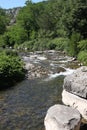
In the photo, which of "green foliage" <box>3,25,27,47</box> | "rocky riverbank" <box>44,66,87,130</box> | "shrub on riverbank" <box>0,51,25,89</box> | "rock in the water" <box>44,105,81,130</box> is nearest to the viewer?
"rock in the water" <box>44,105,81,130</box>

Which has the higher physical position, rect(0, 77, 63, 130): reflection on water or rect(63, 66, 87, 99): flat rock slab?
rect(63, 66, 87, 99): flat rock slab

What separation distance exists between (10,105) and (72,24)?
3189cm

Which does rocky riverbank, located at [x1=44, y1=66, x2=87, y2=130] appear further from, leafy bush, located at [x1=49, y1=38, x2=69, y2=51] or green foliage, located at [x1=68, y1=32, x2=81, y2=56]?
leafy bush, located at [x1=49, y1=38, x2=69, y2=51]

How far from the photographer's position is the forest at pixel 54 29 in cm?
4301

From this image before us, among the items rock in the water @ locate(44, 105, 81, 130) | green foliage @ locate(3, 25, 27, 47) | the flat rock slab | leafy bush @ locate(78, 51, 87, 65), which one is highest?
the flat rock slab

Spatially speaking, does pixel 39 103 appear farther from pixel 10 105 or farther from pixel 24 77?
pixel 24 77

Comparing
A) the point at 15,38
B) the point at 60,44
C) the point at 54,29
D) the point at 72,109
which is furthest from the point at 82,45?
the point at 15,38

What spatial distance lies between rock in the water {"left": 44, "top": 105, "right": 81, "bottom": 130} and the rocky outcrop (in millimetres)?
2474

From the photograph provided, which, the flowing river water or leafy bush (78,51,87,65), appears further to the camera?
leafy bush (78,51,87,65)

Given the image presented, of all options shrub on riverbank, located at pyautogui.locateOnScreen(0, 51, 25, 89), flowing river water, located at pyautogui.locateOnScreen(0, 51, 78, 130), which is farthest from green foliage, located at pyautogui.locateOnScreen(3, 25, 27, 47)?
shrub on riverbank, located at pyautogui.locateOnScreen(0, 51, 25, 89)

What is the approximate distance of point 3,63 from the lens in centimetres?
2777

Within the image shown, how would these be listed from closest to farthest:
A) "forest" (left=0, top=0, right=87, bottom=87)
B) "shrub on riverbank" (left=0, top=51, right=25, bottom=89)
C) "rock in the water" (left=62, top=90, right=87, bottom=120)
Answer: "rock in the water" (left=62, top=90, right=87, bottom=120) < "shrub on riverbank" (left=0, top=51, right=25, bottom=89) < "forest" (left=0, top=0, right=87, bottom=87)

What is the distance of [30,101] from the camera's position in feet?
69.5

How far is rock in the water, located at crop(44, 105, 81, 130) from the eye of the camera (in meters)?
13.9
